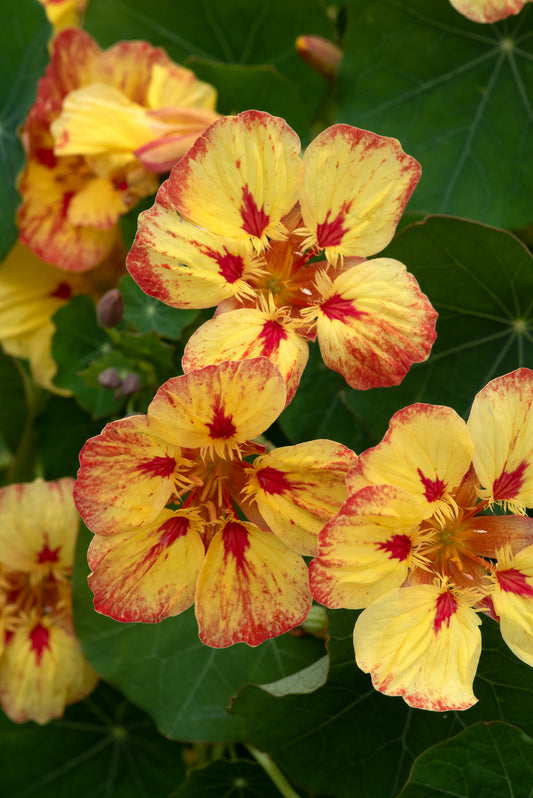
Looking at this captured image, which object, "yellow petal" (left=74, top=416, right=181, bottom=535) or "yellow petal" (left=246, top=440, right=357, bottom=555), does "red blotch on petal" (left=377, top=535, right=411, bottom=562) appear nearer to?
"yellow petal" (left=246, top=440, right=357, bottom=555)

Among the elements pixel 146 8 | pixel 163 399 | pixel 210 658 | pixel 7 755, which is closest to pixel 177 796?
pixel 210 658

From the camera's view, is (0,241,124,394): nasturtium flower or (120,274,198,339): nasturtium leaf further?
(0,241,124,394): nasturtium flower

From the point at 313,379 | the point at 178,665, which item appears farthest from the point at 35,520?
the point at 313,379

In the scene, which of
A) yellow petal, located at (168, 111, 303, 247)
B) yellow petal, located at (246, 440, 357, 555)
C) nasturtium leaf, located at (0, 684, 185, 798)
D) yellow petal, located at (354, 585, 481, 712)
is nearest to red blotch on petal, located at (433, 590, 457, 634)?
yellow petal, located at (354, 585, 481, 712)

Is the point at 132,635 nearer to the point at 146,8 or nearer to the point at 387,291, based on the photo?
the point at 387,291

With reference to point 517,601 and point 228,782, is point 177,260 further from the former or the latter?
point 228,782

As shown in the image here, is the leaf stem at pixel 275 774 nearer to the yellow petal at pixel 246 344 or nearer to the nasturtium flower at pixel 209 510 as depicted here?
the nasturtium flower at pixel 209 510
